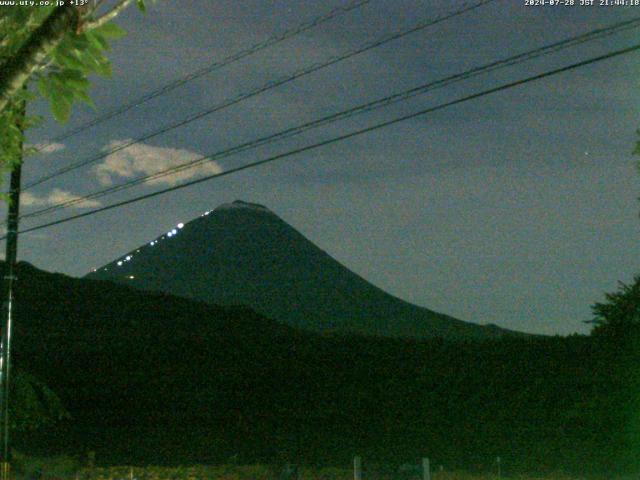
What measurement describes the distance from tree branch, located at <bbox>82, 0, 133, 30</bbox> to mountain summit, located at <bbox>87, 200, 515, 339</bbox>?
6568cm

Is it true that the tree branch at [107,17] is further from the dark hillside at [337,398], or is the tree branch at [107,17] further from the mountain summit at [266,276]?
the mountain summit at [266,276]

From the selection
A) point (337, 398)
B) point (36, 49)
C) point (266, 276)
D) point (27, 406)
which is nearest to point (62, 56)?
point (36, 49)

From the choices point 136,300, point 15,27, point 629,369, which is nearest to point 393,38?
point 15,27

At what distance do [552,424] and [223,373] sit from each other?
37.9 ft

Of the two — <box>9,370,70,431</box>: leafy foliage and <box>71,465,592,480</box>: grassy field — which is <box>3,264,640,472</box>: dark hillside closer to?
<box>9,370,70,431</box>: leafy foliage

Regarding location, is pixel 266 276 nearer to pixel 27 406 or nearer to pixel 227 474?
pixel 27 406

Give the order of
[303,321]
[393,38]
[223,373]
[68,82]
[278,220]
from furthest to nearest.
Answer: [278,220]
[303,321]
[223,373]
[393,38]
[68,82]

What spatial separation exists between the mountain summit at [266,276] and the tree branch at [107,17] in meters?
65.7

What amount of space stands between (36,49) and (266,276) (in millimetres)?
93756

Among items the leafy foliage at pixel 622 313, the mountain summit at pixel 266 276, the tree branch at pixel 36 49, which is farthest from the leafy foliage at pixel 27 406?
the mountain summit at pixel 266 276

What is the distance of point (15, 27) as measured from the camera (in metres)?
3.96

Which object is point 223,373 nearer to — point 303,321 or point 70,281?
point 70,281

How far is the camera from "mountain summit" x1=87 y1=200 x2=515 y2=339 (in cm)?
8006

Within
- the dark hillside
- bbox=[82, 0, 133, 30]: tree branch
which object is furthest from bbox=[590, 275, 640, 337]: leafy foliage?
bbox=[82, 0, 133, 30]: tree branch
